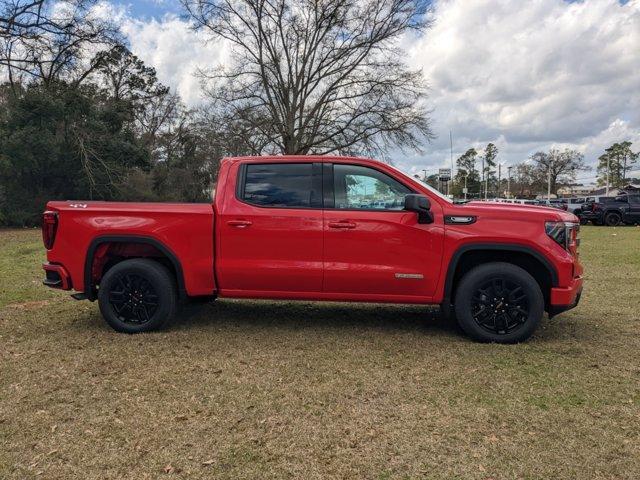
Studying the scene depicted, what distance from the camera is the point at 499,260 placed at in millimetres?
5082

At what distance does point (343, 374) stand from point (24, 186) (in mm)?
27994

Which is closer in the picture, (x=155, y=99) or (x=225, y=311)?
(x=225, y=311)

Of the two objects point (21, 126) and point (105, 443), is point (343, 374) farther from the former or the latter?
point (21, 126)

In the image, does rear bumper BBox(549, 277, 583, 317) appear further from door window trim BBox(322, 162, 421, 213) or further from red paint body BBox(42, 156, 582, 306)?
door window trim BBox(322, 162, 421, 213)

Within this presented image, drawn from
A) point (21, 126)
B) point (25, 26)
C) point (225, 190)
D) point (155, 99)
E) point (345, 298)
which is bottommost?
point (345, 298)

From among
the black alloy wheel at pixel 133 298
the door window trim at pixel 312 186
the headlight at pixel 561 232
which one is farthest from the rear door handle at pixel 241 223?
the headlight at pixel 561 232

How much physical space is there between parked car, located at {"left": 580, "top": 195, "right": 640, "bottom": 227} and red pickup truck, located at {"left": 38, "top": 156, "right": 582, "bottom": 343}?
77.7 ft

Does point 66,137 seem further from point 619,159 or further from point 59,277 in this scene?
point 619,159

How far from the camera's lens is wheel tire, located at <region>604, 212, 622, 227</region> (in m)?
25.6

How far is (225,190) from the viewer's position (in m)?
5.27

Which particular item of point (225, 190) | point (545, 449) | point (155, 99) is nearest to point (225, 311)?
point (225, 190)

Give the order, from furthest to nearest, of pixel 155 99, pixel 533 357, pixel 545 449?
pixel 155 99 → pixel 533 357 → pixel 545 449

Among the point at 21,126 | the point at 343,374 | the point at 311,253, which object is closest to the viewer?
the point at 343,374

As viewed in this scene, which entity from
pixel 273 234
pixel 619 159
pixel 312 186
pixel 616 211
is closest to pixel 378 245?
pixel 312 186
